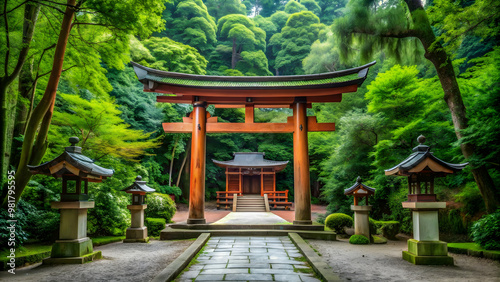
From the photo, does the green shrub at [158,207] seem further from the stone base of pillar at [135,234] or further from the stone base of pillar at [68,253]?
the stone base of pillar at [68,253]

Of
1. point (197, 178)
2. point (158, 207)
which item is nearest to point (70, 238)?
point (197, 178)

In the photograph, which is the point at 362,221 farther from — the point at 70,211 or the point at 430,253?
the point at 70,211

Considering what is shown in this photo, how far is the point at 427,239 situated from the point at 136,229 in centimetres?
747

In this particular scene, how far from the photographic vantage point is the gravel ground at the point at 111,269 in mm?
4840

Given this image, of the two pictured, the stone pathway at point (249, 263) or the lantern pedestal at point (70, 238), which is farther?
the lantern pedestal at point (70, 238)

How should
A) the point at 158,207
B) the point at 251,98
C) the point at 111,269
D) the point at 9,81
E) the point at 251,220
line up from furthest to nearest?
the point at 158,207, the point at 251,220, the point at 251,98, the point at 9,81, the point at 111,269

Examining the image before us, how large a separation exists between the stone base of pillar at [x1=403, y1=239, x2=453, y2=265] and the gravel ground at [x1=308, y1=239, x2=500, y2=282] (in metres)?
0.14

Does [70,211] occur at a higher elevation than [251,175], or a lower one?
lower

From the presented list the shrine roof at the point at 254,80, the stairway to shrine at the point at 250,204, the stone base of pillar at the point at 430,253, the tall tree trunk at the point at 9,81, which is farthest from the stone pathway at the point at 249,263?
the stairway to shrine at the point at 250,204

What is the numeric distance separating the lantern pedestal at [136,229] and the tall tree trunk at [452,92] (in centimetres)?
927

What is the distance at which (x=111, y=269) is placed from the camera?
17.8 ft

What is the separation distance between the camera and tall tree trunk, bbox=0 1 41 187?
6621 mm

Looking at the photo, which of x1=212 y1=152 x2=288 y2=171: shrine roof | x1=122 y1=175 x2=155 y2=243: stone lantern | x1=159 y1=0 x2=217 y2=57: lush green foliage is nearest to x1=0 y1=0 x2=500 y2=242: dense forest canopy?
x1=122 y1=175 x2=155 y2=243: stone lantern

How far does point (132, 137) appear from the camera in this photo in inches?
399
